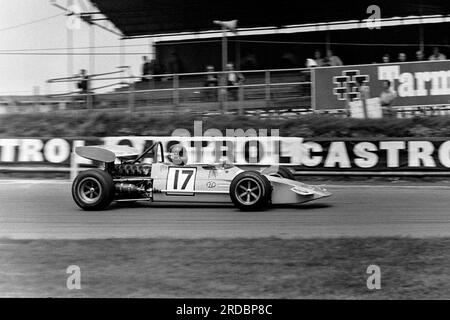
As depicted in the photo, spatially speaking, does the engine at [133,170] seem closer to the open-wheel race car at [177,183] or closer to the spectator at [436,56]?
Answer: the open-wheel race car at [177,183]

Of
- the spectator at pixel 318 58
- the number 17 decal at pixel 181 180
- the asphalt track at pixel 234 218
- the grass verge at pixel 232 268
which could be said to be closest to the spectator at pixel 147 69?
the number 17 decal at pixel 181 180

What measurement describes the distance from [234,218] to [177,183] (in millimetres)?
1008

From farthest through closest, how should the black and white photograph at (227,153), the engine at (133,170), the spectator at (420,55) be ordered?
the spectator at (420,55) < the engine at (133,170) < the black and white photograph at (227,153)

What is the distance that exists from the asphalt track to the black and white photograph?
0.13 feet

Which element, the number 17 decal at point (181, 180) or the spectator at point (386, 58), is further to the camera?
the spectator at point (386, 58)

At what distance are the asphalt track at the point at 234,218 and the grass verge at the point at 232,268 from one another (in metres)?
0.59

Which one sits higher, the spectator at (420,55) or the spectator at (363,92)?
the spectator at (420,55)

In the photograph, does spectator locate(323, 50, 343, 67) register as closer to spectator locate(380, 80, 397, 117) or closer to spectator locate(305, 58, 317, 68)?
→ spectator locate(305, 58, 317, 68)

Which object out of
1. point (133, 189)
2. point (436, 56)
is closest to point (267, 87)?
point (133, 189)

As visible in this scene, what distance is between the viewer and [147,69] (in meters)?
7.65

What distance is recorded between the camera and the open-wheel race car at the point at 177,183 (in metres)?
7.09

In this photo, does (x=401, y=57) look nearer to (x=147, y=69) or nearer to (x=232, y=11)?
(x=232, y=11)

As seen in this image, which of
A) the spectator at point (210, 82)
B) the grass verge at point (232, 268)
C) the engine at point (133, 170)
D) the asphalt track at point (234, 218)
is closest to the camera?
the grass verge at point (232, 268)
